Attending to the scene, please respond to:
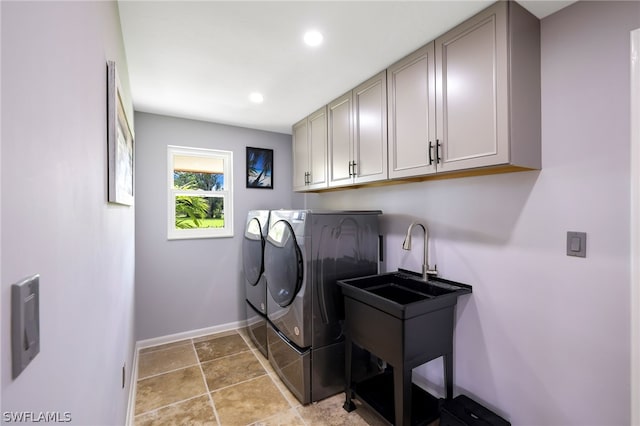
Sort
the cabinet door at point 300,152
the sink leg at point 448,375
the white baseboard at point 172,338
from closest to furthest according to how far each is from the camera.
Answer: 1. the sink leg at point 448,375
2. the white baseboard at point 172,338
3. the cabinet door at point 300,152

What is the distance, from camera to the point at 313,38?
1.75 m

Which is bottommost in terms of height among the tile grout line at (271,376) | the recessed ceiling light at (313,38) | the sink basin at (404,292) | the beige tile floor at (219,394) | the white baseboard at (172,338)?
the tile grout line at (271,376)

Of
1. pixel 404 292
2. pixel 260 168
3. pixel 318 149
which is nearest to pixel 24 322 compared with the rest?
pixel 404 292

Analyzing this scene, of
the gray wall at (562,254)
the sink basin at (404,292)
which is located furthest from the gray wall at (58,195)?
the gray wall at (562,254)

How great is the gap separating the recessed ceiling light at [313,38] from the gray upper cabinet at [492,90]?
0.75 meters

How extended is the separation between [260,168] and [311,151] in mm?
912

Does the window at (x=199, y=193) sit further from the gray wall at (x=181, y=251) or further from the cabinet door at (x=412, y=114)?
the cabinet door at (x=412, y=114)

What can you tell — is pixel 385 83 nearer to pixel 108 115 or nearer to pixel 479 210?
pixel 479 210

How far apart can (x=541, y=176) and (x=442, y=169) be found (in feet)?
1.72

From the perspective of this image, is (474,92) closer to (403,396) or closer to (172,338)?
(403,396)

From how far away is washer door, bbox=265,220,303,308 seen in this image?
87.0 inches

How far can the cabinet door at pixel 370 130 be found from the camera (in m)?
2.15

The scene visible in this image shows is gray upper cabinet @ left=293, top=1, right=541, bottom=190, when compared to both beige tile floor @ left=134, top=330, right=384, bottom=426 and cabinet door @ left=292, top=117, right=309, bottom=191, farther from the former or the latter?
beige tile floor @ left=134, top=330, right=384, bottom=426

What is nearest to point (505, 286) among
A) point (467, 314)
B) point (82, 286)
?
point (467, 314)
